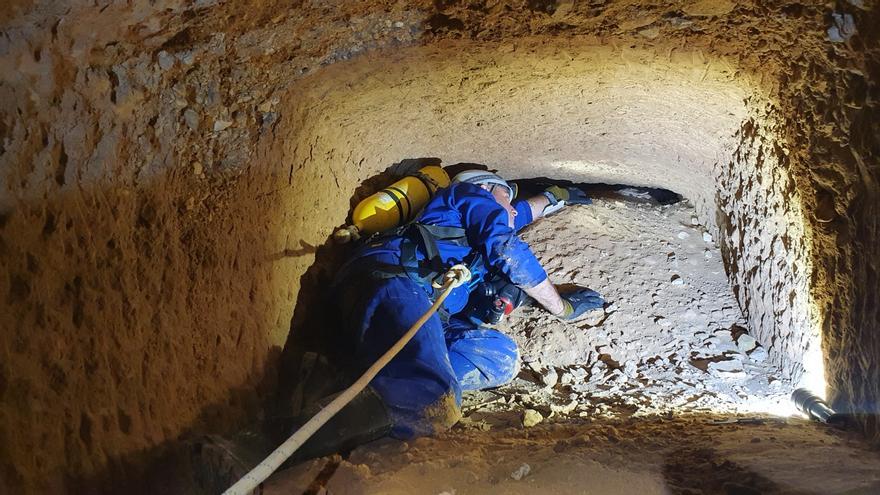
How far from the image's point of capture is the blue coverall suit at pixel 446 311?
2.34m

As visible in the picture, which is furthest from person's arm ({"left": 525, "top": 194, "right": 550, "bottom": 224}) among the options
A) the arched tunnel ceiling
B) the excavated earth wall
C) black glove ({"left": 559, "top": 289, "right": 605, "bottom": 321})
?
the excavated earth wall

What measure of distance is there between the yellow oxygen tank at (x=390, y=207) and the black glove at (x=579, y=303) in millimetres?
1013

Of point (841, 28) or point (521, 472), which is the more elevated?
point (841, 28)

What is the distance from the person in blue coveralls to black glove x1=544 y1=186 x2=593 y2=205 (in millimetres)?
477

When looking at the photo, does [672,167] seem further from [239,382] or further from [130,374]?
[130,374]

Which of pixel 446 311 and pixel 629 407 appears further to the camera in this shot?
pixel 446 311

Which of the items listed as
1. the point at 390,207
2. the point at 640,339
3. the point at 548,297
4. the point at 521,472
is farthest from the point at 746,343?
the point at 390,207

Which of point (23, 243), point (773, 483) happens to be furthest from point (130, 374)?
point (773, 483)

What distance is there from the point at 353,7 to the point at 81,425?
4.93 feet

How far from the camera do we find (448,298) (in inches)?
119

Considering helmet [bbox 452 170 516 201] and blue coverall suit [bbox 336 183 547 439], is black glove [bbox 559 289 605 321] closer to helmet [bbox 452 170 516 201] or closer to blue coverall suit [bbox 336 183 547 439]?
blue coverall suit [bbox 336 183 547 439]

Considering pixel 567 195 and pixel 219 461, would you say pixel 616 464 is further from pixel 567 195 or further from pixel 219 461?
pixel 567 195

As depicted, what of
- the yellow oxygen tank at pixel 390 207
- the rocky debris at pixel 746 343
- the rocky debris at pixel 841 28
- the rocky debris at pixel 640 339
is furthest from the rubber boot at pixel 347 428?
the rocky debris at pixel 746 343

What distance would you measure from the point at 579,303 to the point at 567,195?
0.99 meters
